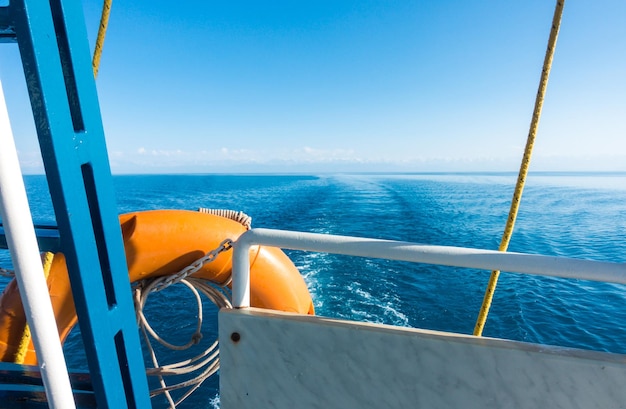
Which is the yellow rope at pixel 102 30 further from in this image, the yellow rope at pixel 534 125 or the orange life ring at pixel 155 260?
the yellow rope at pixel 534 125

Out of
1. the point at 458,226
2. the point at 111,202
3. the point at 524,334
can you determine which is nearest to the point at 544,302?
the point at 524,334

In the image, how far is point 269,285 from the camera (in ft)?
4.78

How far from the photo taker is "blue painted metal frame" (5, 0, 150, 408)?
2.02ft

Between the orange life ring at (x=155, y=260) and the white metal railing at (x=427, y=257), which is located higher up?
the white metal railing at (x=427, y=257)

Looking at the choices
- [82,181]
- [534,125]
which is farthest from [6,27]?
[534,125]

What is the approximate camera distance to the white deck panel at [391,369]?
782mm

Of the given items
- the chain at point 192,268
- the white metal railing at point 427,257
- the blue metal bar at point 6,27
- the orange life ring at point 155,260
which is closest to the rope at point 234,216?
the orange life ring at point 155,260

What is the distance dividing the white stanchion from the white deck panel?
0.46 m

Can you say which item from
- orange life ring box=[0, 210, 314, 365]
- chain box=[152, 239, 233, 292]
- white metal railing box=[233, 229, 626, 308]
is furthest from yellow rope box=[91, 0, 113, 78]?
white metal railing box=[233, 229, 626, 308]

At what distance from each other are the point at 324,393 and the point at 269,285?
0.62 meters

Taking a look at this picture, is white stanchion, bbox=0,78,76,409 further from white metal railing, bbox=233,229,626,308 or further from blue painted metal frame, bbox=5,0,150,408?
white metal railing, bbox=233,229,626,308

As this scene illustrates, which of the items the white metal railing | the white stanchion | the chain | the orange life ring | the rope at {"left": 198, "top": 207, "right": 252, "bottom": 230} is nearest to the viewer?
the white stanchion

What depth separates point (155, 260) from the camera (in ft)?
4.16

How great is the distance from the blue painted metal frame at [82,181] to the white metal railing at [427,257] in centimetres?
31
